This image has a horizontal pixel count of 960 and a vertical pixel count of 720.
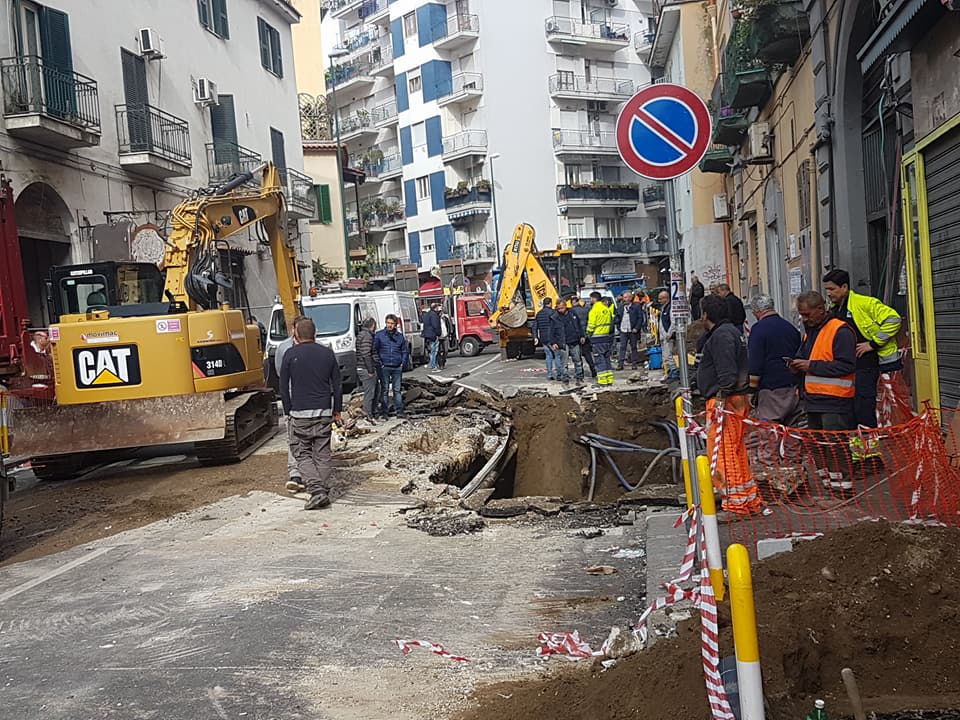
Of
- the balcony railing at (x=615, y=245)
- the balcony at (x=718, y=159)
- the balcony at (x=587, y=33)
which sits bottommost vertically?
the balcony railing at (x=615, y=245)

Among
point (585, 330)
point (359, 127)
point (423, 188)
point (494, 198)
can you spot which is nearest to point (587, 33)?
point (494, 198)

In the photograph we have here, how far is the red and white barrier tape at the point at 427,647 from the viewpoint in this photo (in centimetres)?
523

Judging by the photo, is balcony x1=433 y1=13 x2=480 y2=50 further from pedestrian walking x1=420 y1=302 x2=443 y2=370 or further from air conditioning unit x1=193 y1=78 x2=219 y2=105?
pedestrian walking x1=420 y1=302 x2=443 y2=370

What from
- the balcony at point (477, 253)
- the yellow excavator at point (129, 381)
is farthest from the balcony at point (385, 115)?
the yellow excavator at point (129, 381)

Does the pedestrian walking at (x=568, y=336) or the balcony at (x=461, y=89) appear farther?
the balcony at (x=461, y=89)

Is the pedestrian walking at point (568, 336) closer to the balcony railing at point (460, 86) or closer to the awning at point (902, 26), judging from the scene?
the awning at point (902, 26)

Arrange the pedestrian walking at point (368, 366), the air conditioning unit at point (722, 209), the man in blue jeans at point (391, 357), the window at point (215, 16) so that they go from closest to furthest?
the pedestrian walking at point (368, 366) < the man in blue jeans at point (391, 357) < the window at point (215, 16) < the air conditioning unit at point (722, 209)

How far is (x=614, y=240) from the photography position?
60750 mm

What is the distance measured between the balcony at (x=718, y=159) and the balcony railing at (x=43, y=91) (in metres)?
15.0

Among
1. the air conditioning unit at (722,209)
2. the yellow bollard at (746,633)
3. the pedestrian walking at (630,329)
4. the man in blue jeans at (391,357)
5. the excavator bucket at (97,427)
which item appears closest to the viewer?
the yellow bollard at (746,633)

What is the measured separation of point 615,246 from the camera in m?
60.6

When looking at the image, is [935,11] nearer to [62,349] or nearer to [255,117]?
[62,349]

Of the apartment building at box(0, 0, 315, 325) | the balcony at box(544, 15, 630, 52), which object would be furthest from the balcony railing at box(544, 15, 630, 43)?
the apartment building at box(0, 0, 315, 325)

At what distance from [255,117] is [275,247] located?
16.4m
